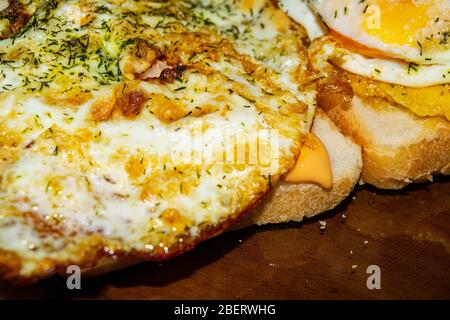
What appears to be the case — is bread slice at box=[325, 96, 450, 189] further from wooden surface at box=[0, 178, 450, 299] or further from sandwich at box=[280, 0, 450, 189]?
wooden surface at box=[0, 178, 450, 299]

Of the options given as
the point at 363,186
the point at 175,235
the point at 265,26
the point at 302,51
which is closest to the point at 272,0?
the point at 265,26

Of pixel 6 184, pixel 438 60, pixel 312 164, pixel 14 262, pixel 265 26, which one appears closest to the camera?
pixel 14 262

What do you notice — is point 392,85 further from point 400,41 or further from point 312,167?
point 312,167

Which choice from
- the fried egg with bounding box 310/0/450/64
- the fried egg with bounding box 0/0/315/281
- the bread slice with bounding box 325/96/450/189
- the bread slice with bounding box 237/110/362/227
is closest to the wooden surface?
the bread slice with bounding box 237/110/362/227

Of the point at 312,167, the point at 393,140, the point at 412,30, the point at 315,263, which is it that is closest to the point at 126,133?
the point at 312,167

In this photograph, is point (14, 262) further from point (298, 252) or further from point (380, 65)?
point (380, 65)
